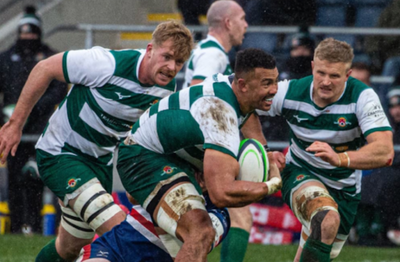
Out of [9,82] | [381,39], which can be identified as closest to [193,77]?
[9,82]

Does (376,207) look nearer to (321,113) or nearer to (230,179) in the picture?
(321,113)

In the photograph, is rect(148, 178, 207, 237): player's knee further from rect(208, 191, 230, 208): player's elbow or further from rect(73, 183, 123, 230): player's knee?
rect(73, 183, 123, 230): player's knee

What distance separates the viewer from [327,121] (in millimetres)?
6176

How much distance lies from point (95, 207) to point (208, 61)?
254cm

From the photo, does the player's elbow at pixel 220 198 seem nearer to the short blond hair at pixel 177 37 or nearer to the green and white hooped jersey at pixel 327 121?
the short blond hair at pixel 177 37

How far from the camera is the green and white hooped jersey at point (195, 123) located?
4.82 meters

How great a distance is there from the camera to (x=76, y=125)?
607 centimetres

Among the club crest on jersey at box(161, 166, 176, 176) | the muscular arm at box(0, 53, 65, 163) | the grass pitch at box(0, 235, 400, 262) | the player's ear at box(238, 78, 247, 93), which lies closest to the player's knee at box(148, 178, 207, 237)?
the club crest on jersey at box(161, 166, 176, 176)

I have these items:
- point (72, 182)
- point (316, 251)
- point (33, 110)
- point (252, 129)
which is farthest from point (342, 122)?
point (33, 110)

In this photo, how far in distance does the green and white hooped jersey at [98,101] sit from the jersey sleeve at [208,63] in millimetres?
1535

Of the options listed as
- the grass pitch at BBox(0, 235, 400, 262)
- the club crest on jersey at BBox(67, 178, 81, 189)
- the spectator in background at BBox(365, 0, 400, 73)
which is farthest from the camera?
the spectator in background at BBox(365, 0, 400, 73)

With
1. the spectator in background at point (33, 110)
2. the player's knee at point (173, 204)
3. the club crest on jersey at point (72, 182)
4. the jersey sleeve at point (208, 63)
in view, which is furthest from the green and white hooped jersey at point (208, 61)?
the player's knee at point (173, 204)

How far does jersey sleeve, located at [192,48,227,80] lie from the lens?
7.66 meters

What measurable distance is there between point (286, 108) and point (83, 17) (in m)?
8.74
